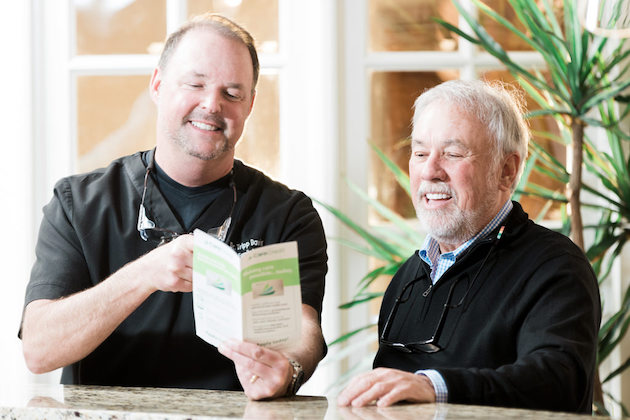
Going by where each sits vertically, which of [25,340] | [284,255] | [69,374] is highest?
[284,255]

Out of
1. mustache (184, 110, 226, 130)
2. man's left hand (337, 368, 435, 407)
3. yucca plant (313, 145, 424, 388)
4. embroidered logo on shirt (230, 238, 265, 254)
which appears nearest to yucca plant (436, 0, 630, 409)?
yucca plant (313, 145, 424, 388)

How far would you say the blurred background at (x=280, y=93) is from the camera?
3.21 m

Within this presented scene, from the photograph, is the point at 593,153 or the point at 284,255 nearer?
the point at 284,255

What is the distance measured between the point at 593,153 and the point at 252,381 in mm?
1869

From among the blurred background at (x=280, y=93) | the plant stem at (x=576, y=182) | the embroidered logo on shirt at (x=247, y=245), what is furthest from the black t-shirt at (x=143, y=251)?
the plant stem at (x=576, y=182)

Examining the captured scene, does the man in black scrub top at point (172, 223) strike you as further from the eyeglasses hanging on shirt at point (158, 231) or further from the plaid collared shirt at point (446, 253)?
the plaid collared shirt at point (446, 253)

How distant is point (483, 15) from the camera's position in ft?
10.6

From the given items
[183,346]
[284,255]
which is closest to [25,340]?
[183,346]

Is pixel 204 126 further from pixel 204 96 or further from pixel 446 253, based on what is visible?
pixel 446 253

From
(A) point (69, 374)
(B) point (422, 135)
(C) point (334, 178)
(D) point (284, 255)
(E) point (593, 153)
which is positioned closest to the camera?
(D) point (284, 255)

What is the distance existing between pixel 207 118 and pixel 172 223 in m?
0.31

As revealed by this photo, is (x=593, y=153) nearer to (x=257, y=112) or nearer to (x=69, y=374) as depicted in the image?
(x=257, y=112)

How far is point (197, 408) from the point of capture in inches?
60.3

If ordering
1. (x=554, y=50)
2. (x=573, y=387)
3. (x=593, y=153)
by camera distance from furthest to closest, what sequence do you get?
1. (x=593, y=153)
2. (x=554, y=50)
3. (x=573, y=387)
